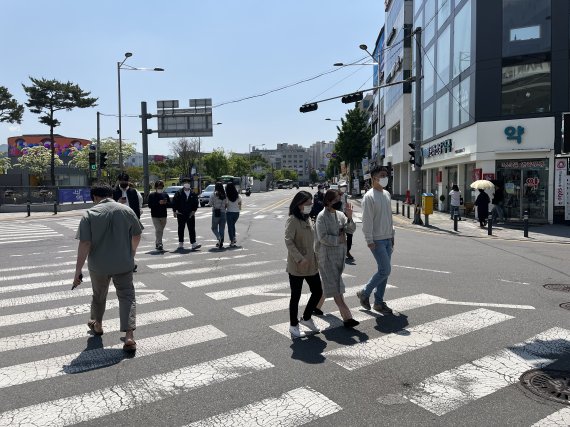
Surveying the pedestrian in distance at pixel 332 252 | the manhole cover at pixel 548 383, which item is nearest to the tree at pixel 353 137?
the pedestrian in distance at pixel 332 252

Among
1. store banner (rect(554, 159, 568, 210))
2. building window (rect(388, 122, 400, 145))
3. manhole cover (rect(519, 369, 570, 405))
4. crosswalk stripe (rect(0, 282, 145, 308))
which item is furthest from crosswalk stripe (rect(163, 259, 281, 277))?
building window (rect(388, 122, 400, 145))

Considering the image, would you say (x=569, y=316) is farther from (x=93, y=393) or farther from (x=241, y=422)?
(x=93, y=393)

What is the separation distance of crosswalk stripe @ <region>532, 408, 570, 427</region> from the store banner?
18.6 metres

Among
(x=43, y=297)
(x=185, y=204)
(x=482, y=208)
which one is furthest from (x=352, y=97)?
(x=43, y=297)

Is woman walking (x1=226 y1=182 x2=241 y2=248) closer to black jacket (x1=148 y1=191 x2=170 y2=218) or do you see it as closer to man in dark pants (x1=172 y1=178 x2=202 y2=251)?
man in dark pants (x1=172 y1=178 x2=202 y2=251)

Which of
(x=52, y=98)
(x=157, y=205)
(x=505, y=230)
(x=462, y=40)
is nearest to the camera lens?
(x=157, y=205)

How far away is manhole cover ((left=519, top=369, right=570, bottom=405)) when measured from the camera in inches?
161

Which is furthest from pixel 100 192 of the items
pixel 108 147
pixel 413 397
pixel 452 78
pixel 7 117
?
pixel 108 147

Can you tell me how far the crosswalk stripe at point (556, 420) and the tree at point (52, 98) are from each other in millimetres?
51779

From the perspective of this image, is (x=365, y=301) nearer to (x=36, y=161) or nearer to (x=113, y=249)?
(x=113, y=249)

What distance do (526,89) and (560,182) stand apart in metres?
4.13

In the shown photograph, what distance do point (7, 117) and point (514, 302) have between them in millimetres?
49308

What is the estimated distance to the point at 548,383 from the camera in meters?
4.32

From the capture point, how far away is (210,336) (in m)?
5.65
